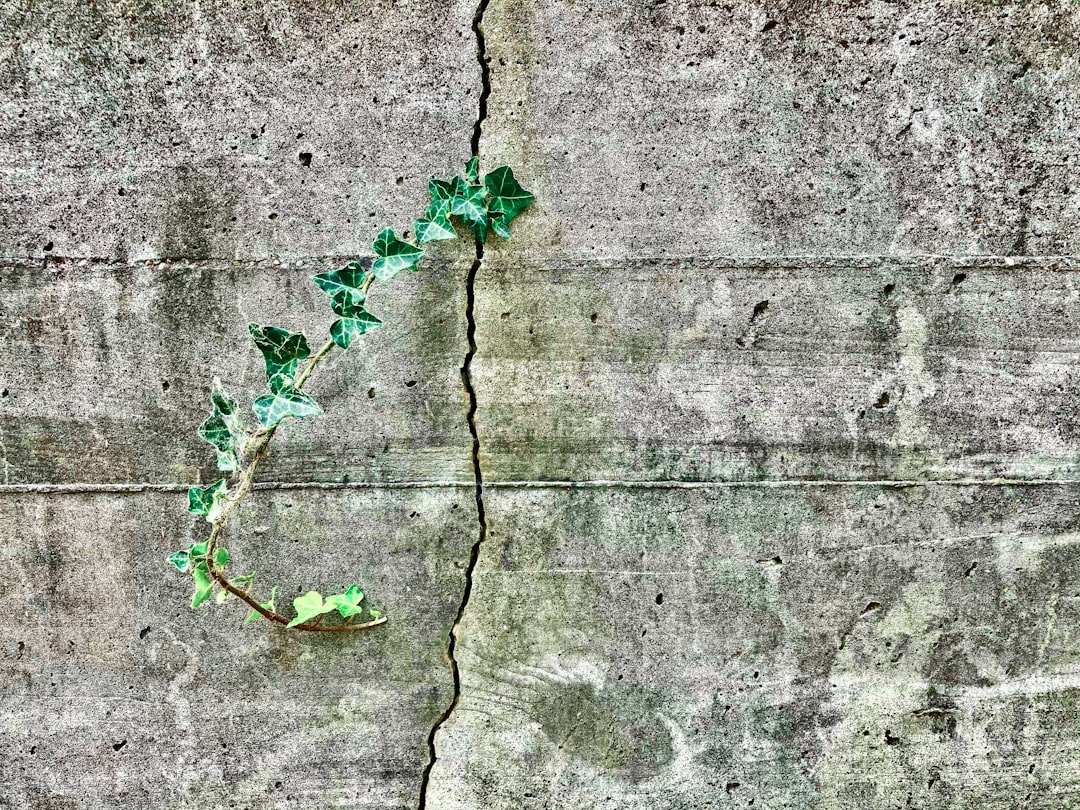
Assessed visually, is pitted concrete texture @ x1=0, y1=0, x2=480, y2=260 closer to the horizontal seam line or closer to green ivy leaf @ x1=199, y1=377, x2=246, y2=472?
green ivy leaf @ x1=199, y1=377, x2=246, y2=472

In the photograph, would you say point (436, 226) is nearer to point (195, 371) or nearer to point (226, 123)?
point (226, 123)

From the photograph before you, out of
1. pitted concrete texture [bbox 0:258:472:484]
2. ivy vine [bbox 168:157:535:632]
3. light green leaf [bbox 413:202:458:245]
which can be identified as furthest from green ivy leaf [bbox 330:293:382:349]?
light green leaf [bbox 413:202:458:245]

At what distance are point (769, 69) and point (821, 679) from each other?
157 centimetres

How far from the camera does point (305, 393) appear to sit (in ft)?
5.57

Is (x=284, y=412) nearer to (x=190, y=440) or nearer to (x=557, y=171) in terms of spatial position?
(x=190, y=440)

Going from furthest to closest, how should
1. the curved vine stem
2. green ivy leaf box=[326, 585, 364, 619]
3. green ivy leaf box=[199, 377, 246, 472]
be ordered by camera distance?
green ivy leaf box=[326, 585, 364, 619] < the curved vine stem < green ivy leaf box=[199, 377, 246, 472]

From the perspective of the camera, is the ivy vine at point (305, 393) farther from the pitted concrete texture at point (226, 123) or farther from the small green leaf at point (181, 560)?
the pitted concrete texture at point (226, 123)

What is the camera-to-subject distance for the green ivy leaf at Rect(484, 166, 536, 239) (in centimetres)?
169

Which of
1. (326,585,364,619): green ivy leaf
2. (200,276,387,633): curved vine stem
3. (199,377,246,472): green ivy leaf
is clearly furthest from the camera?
(326,585,364,619): green ivy leaf

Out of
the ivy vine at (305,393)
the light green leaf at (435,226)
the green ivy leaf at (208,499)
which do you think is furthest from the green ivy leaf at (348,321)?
the green ivy leaf at (208,499)

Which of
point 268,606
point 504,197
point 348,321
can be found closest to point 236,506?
point 268,606

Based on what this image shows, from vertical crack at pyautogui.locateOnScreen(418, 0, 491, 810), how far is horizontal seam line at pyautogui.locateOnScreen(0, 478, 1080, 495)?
11cm

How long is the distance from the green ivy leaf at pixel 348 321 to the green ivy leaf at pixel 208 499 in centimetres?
43

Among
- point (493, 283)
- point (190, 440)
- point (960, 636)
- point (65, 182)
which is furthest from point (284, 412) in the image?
point (960, 636)
